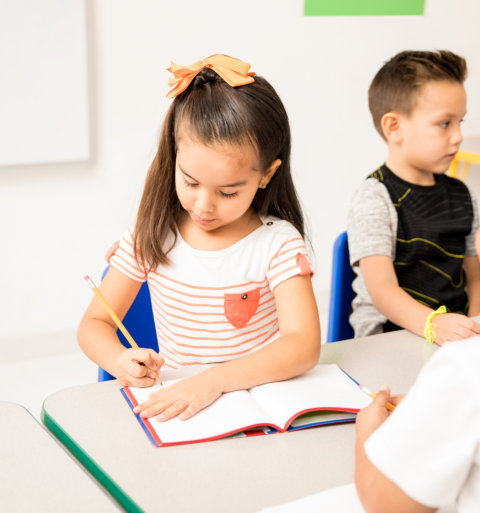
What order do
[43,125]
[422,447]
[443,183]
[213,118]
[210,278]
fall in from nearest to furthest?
1. [422,447]
2. [213,118]
3. [210,278]
4. [443,183]
5. [43,125]

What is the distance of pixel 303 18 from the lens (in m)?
2.80

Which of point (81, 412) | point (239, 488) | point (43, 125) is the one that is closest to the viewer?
point (239, 488)

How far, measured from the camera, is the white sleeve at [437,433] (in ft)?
1.81

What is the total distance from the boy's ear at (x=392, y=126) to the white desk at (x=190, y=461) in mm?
966

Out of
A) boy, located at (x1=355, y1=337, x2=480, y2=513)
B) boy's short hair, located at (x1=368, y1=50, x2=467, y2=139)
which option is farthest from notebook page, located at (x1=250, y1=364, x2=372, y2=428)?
boy's short hair, located at (x1=368, y1=50, x2=467, y2=139)

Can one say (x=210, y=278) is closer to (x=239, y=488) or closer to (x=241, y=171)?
(x=241, y=171)

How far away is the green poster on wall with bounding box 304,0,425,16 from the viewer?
2811mm

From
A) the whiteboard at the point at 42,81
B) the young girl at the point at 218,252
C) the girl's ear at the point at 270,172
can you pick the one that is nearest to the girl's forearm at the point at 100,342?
the young girl at the point at 218,252

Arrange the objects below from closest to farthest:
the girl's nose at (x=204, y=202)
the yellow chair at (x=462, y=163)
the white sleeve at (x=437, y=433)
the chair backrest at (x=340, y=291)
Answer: the white sleeve at (x=437, y=433) → the girl's nose at (x=204, y=202) → the chair backrest at (x=340, y=291) → the yellow chair at (x=462, y=163)

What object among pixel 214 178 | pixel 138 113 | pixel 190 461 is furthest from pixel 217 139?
pixel 138 113

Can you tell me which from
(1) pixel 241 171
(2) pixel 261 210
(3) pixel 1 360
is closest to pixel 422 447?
(1) pixel 241 171

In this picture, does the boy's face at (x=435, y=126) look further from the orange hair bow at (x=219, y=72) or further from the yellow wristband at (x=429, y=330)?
the orange hair bow at (x=219, y=72)

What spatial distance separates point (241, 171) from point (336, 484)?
533mm

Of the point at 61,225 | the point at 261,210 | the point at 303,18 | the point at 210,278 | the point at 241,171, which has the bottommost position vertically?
the point at 61,225
